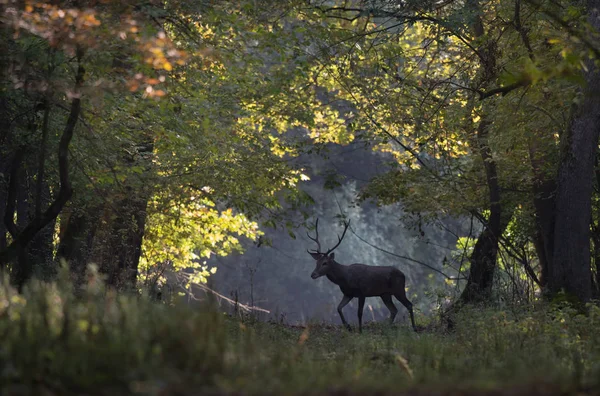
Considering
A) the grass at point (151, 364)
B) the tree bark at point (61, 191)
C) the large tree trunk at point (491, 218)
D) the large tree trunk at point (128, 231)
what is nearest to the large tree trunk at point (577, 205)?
the large tree trunk at point (491, 218)

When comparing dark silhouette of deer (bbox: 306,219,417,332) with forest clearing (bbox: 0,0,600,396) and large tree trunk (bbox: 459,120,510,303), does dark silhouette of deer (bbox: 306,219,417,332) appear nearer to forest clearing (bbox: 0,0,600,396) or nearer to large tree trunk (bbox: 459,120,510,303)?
forest clearing (bbox: 0,0,600,396)

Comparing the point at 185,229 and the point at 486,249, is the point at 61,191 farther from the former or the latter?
the point at 185,229

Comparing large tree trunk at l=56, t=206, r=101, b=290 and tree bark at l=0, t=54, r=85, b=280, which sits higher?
large tree trunk at l=56, t=206, r=101, b=290

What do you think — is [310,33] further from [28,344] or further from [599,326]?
[28,344]

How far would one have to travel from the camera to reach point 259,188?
18.9 meters

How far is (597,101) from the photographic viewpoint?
43.1ft

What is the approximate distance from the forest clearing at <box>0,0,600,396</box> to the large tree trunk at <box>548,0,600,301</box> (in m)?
0.04

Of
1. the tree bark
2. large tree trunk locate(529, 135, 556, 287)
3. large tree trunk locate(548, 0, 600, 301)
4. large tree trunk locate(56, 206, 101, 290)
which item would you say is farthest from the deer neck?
the tree bark

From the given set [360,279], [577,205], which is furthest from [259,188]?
[577,205]

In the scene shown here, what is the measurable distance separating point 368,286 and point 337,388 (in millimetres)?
12347

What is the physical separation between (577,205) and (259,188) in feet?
27.8

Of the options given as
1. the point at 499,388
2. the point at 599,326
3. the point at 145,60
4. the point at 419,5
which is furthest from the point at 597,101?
the point at 499,388

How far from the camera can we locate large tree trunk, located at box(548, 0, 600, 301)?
13.2 metres

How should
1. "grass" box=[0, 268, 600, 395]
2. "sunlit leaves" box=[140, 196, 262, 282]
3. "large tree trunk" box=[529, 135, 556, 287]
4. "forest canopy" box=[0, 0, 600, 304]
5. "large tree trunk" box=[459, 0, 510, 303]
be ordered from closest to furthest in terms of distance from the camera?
"grass" box=[0, 268, 600, 395] < "forest canopy" box=[0, 0, 600, 304] < "large tree trunk" box=[459, 0, 510, 303] < "large tree trunk" box=[529, 135, 556, 287] < "sunlit leaves" box=[140, 196, 262, 282]
